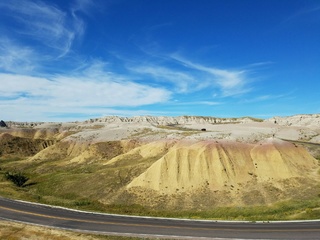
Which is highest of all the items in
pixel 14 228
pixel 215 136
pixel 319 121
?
pixel 319 121

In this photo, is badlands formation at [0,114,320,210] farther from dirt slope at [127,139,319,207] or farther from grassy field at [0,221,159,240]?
grassy field at [0,221,159,240]

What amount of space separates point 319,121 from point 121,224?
598 ft

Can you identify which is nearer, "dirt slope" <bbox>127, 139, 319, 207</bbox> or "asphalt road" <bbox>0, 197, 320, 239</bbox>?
"asphalt road" <bbox>0, 197, 320, 239</bbox>

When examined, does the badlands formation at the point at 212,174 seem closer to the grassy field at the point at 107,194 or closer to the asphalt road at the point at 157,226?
the grassy field at the point at 107,194

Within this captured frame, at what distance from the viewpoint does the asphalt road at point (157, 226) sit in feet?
120

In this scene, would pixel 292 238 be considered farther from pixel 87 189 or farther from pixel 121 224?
pixel 87 189

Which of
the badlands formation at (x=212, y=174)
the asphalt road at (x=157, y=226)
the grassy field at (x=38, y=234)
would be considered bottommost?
the grassy field at (x=38, y=234)

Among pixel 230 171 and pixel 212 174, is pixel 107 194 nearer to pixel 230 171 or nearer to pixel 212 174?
pixel 212 174

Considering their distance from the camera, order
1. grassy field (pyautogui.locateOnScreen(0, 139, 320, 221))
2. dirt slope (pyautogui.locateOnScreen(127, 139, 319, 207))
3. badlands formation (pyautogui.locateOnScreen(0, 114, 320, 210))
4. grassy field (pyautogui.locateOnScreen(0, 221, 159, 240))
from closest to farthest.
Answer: grassy field (pyautogui.locateOnScreen(0, 221, 159, 240)) < grassy field (pyautogui.locateOnScreen(0, 139, 320, 221)) < badlands formation (pyautogui.locateOnScreen(0, 114, 320, 210)) < dirt slope (pyautogui.locateOnScreen(127, 139, 319, 207))

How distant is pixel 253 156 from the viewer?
71.7 meters

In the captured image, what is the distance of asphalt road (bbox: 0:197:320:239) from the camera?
36.5 meters

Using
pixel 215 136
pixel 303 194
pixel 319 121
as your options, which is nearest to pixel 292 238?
pixel 303 194

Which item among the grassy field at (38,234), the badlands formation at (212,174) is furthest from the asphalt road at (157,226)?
the badlands formation at (212,174)

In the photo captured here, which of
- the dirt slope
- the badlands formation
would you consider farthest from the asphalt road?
the dirt slope
